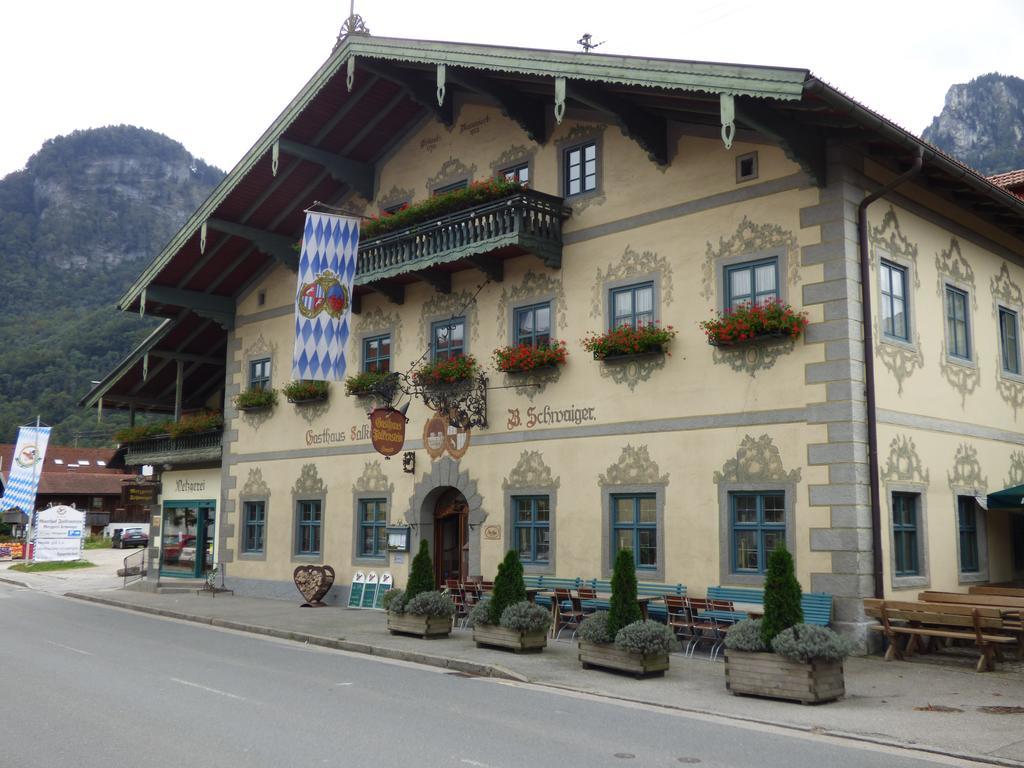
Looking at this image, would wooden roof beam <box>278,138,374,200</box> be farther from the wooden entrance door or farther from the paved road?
the paved road

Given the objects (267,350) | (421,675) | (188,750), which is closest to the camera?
(188,750)

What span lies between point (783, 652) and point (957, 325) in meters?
9.03

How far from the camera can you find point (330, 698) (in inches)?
442

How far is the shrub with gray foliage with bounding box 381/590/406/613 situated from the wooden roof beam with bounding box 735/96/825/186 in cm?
924

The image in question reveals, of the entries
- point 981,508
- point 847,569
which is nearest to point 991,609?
point 847,569

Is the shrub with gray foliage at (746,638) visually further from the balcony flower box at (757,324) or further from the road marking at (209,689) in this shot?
the road marking at (209,689)

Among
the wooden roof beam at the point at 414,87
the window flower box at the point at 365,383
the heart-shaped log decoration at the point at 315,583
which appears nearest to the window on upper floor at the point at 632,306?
the wooden roof beam at the point at 414,87

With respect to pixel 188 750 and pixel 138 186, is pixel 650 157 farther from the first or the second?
pixel 138 186

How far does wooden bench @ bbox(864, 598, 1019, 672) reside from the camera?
13.2 m

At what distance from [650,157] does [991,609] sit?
8899mm

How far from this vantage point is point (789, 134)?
14.8 meters

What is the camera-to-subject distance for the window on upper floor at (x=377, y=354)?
73.2 feet

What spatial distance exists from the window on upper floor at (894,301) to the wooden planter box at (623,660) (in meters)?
6.38

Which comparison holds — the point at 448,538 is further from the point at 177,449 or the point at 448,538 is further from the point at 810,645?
the point at 810,645
